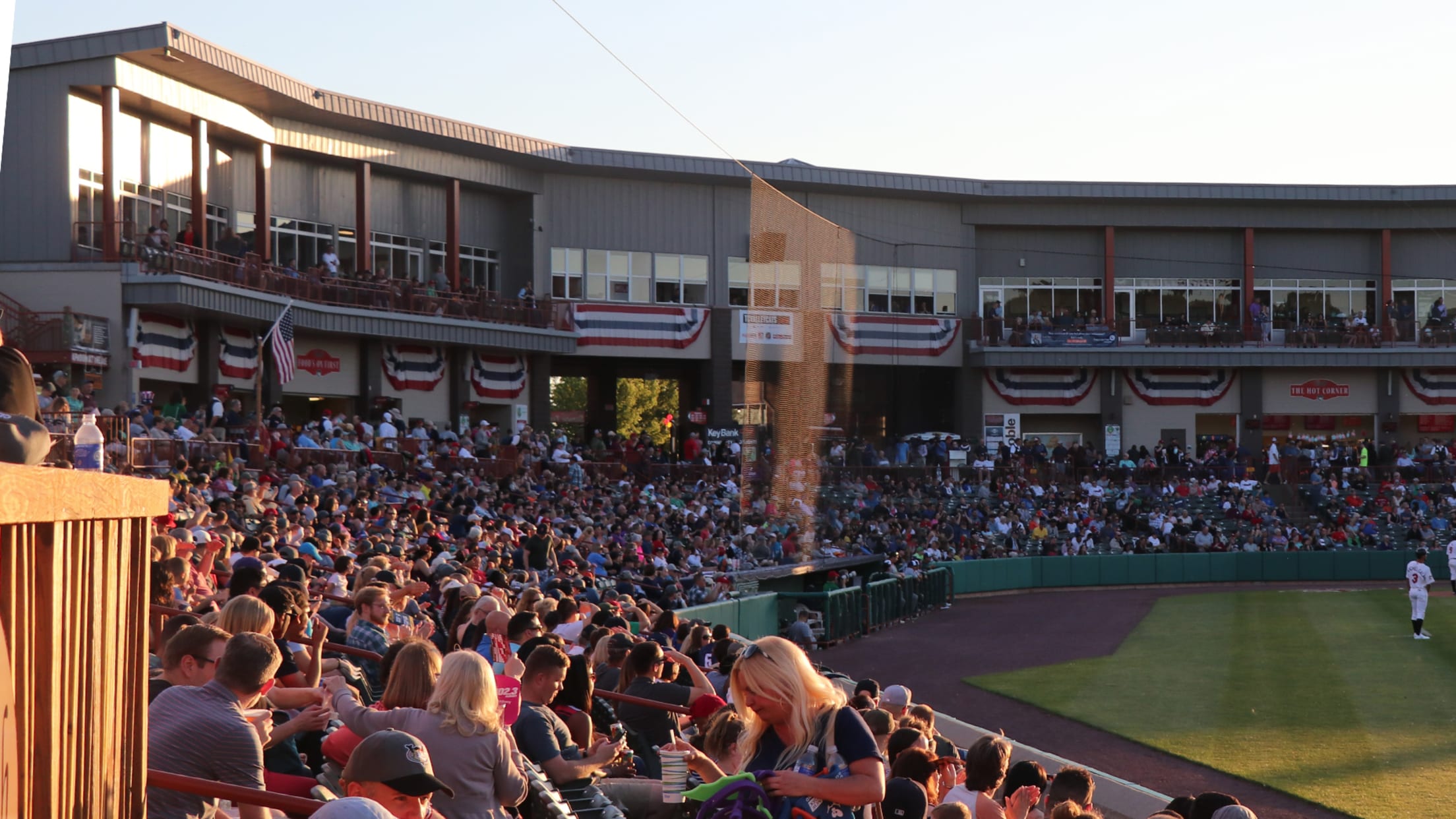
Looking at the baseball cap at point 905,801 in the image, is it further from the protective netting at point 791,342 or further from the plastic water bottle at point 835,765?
the protective netting at point 791,342

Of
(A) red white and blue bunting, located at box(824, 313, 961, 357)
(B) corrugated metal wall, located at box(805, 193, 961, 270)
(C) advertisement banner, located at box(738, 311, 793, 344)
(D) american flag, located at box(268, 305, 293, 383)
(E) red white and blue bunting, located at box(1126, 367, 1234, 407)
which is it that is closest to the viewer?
(C) advertisement banner, located at box(738, 311, 793, 344)

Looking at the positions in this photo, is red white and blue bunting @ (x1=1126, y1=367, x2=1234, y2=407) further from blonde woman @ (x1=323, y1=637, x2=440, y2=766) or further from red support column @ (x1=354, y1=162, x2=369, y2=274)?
blonde woman @ (x1=323, y1=637, x2=440, y2=766)

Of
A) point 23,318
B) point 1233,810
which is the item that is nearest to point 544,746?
point 1233,810

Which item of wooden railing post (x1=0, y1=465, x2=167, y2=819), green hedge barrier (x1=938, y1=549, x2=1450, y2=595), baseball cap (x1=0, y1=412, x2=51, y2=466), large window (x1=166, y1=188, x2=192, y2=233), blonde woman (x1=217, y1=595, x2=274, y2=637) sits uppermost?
large window (x1=166, y1=188, x2=192, y2=233)

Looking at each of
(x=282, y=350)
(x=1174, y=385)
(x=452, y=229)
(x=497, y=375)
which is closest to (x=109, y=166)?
(x=282, y=350)

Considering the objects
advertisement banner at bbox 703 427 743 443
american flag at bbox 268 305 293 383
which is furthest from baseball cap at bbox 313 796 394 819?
advertisement banner at bbox 703 427 743 443

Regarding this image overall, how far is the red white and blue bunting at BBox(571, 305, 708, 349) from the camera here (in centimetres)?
4669

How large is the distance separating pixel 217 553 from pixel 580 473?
22.9 meters

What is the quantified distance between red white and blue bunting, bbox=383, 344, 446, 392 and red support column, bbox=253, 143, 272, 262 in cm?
471

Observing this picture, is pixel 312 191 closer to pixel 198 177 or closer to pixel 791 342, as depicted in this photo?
pixel 198 177

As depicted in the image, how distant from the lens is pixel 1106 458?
1957 inches

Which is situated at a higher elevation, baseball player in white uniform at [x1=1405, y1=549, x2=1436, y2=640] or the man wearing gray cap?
the man wearing gray cap

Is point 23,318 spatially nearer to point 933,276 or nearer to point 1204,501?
point 933,276

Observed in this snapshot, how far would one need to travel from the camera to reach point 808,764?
5281 mm
